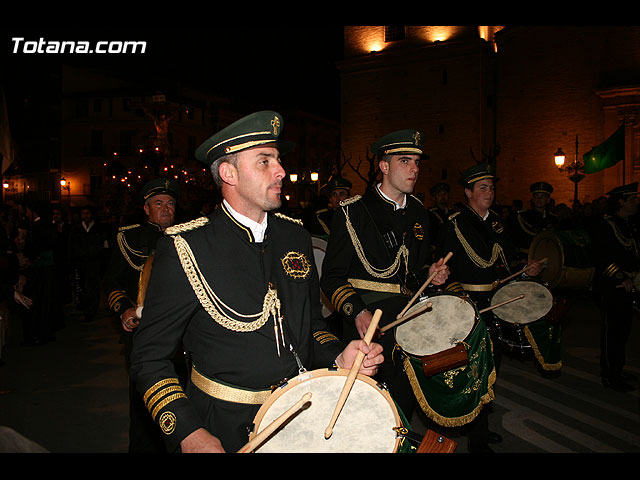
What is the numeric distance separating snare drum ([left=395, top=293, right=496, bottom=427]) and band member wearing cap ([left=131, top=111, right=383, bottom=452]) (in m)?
1.40

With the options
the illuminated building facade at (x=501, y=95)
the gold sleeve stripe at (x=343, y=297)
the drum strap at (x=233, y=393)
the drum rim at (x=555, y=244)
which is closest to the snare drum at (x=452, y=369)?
A: the gold sleeve stripe at (x=343, y=297)

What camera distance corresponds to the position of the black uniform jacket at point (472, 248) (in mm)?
5512

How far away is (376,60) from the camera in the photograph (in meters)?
39.5

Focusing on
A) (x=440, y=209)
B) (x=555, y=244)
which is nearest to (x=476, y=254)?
(x=555, y=244)

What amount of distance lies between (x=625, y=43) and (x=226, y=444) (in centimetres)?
3516

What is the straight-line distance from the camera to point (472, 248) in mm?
5523

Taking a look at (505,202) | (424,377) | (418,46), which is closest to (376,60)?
(418,46)

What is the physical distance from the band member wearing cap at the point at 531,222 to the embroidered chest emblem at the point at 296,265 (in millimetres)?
8093

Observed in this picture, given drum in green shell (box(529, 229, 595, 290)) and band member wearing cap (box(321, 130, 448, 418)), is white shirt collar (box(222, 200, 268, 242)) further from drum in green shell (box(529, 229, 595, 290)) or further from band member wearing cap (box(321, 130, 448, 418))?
drum in green shell (box(529, 229, 595, 290))

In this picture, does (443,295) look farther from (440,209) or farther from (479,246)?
(440,209)

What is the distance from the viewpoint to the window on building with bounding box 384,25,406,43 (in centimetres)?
3888

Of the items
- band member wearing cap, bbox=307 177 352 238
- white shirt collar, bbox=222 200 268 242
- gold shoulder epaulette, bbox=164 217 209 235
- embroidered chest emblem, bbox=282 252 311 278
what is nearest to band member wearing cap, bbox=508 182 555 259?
band member wearing cap, bbox=307 177 352 238

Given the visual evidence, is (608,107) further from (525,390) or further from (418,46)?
(525,390)
